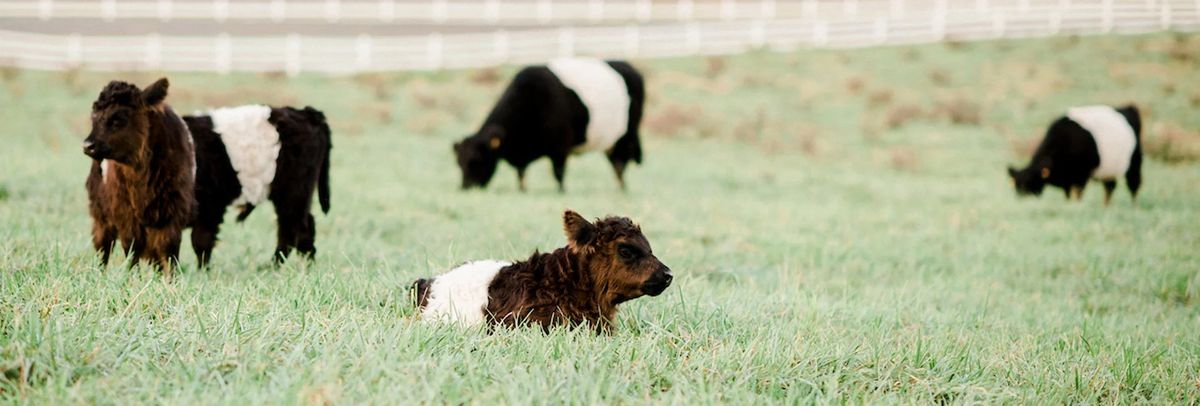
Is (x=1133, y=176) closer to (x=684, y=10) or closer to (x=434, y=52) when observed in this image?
(x=434, y=52)

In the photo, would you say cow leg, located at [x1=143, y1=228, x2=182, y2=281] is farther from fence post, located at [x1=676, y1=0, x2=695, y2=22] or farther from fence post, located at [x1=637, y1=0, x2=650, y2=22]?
fence post, located at [x1=676, y1=0, x2=695, y2=22]

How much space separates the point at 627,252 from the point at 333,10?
3546cm

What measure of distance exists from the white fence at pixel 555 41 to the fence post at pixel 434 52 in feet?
0.10

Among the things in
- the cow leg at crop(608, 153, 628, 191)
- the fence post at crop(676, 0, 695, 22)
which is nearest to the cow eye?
the cow leg at crop(608, 153, 628, 191)

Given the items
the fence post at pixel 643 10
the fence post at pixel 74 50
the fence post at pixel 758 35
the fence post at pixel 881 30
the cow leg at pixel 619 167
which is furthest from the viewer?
the fence post at pixel 643 10

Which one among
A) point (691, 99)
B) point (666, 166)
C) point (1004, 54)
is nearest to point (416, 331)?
point (666, 166)

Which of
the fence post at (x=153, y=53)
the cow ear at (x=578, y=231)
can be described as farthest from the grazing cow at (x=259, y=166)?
the fence post at (x=153, y=53)

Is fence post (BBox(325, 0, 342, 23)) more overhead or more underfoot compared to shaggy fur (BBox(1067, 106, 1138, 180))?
more overhead

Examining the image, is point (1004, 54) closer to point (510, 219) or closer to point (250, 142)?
point (510, 219)

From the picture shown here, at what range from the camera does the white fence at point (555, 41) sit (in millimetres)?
28766

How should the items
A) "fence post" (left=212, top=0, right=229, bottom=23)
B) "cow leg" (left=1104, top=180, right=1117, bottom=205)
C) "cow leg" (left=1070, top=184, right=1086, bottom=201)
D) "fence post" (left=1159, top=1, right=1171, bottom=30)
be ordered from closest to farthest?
1. "cow leg" (left=1104, top=180, right=1117, bottom=205)
2. "cow leg" (left=1070, top=184, right=1086, bottom=201)
3. "fence post" (left=1159, top=1, right=1171, bottom=30)
4. "fence post" (left=212, top=0, right=229, bottom=23)

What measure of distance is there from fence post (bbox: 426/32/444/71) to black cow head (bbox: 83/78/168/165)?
24.3 meters

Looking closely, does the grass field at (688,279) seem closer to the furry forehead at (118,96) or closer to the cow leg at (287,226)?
the cow leg at (287,226)

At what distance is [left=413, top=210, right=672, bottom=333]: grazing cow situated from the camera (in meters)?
4.83
